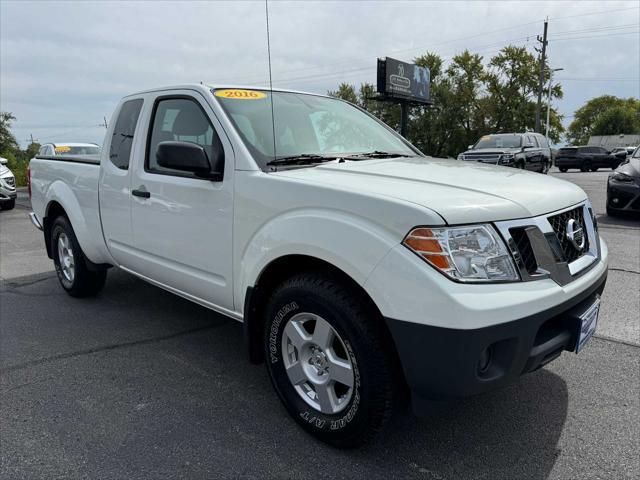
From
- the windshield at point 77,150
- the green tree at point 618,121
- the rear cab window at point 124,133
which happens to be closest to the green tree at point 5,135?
the windshield at point 77,150

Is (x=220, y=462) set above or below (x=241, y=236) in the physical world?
below

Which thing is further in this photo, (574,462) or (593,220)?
(593,220)

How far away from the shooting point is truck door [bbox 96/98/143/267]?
374cm

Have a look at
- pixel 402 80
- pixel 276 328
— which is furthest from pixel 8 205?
pixel 402 80

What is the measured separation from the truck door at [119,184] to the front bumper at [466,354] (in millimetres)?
2490

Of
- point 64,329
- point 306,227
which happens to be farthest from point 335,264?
point 64,329

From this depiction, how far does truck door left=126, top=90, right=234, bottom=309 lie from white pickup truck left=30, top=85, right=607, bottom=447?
1cm

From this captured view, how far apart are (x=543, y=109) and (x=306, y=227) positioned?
174ft

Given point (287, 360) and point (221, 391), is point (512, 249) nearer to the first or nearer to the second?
point (287, 360)

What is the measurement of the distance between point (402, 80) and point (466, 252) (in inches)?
831

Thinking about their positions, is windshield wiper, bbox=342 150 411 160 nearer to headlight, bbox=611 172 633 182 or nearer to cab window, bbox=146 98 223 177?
cab window, bbox=146 98 223 177

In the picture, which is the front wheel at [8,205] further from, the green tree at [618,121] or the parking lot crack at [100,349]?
the green tree at [618,121]

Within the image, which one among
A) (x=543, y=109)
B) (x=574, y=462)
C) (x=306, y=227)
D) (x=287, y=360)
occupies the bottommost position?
(x=574, y=462)

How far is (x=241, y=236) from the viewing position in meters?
2.73
